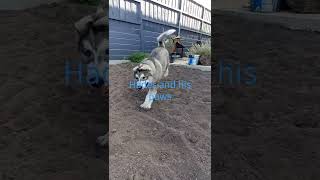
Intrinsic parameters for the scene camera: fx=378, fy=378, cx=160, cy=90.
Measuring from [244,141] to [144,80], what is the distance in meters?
A: 1.00

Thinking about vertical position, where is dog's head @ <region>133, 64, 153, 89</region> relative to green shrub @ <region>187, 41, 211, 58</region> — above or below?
below

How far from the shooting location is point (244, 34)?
4.96m

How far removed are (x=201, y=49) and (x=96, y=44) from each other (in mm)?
549

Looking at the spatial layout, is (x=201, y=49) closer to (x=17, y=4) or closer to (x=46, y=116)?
(x=46, y=116)

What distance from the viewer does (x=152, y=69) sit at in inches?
70.5

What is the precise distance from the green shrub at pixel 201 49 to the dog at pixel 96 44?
16.8 inches

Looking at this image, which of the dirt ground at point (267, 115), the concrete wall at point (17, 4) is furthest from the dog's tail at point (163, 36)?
the concrete wall at point (17, 4)

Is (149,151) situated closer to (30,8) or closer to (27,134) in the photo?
(27,134)

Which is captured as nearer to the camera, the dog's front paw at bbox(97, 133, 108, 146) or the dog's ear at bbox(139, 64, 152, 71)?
the dog's ear at bbox(139, 64, 152, 71)

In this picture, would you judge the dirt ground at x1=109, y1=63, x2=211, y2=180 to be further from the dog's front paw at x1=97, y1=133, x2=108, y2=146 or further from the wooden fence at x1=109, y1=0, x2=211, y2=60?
the dog's front paw at x1=97, y1=133, x2=108, y2=146

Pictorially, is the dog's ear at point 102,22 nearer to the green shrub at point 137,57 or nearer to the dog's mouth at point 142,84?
the green shrub at point 137,57

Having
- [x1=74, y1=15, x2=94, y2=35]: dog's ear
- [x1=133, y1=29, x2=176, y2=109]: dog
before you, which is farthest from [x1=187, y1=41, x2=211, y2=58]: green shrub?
[x1=74, y1=15, x2=94, y2=35]: dog's ear

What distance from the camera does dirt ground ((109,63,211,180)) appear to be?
5.67ft

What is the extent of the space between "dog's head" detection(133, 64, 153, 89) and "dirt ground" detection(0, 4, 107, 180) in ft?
2.10
